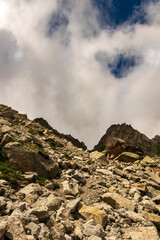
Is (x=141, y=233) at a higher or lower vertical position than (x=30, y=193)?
higher

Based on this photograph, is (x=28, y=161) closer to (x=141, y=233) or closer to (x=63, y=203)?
(x=63, y=203)

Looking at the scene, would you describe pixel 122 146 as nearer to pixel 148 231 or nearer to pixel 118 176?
pixel 118 176

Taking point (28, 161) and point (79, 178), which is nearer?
point (28, 161)

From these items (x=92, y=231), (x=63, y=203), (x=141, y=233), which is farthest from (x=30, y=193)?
(x=141, y=233)

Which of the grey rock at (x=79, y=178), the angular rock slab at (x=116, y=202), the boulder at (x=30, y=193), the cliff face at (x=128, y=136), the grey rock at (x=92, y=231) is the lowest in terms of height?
the grey rock at (x=92, y=231)

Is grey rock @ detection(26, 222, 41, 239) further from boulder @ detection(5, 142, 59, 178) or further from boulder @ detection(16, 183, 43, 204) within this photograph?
boulder @ detection(5, 142, 59, 178)

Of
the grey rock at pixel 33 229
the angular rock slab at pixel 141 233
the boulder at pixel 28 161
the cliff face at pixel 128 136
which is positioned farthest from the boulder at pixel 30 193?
the cliff face at pixel 128 136

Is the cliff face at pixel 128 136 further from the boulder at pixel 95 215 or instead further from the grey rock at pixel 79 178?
the boulder at pixel 95 215

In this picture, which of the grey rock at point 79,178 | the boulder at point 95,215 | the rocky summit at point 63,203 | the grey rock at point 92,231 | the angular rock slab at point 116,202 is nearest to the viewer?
the rocky summit at point 63,203

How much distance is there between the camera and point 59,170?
67.4ft

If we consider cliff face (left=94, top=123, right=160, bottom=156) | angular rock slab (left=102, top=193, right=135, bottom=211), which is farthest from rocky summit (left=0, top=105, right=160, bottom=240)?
cliff face (left=94, top=123, right=160, bottom=156)

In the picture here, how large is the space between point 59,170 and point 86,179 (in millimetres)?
3532

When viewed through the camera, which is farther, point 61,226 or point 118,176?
point 118,176

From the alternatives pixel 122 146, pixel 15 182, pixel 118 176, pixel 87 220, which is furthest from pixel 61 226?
pixel 122 146
